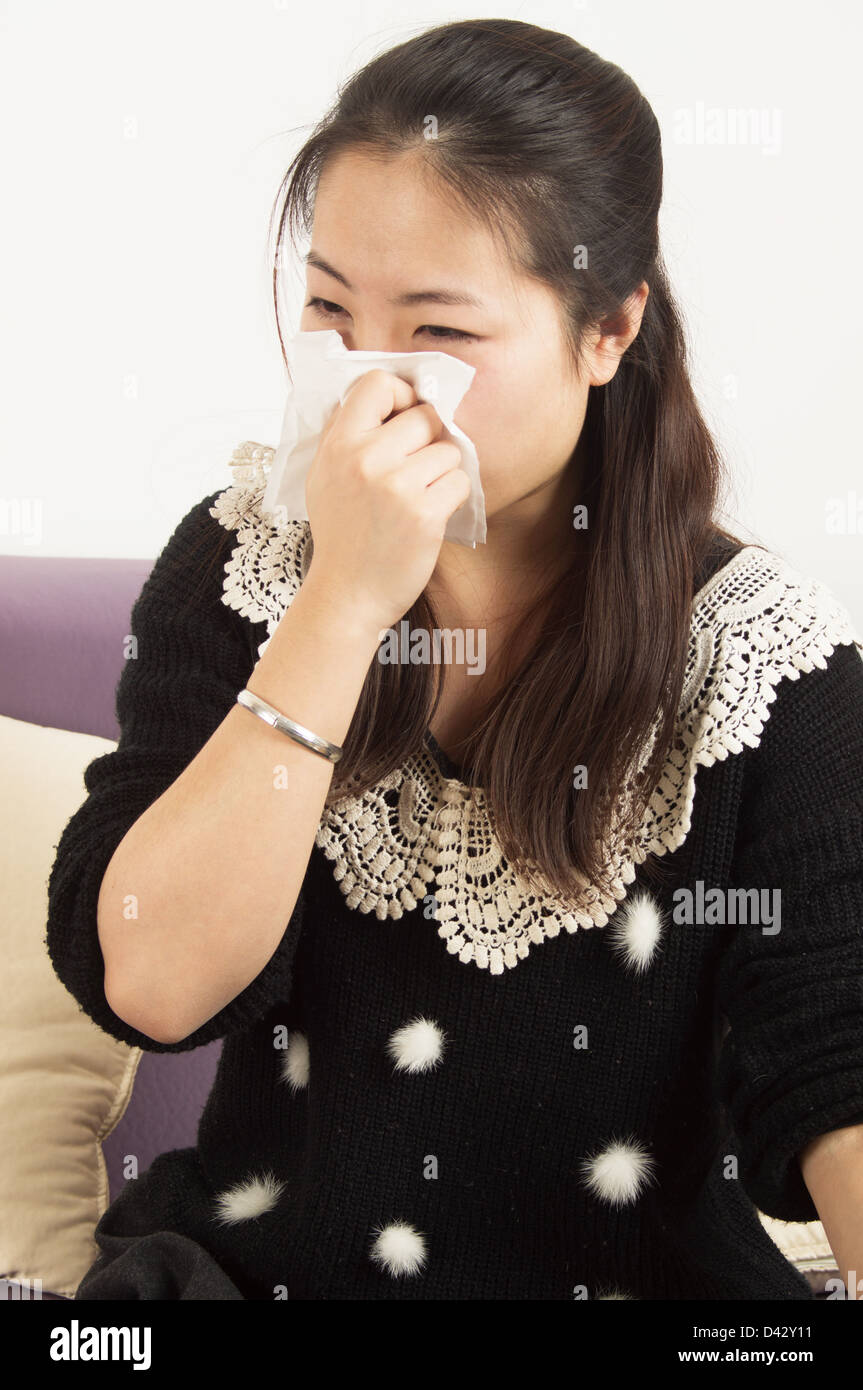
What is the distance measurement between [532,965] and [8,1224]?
0.54 m

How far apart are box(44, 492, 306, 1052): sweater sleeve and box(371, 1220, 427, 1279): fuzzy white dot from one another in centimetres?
20

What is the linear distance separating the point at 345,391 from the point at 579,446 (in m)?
0.27

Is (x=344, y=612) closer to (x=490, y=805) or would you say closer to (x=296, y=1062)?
(x=490, y=805)

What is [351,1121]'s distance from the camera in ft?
3.10

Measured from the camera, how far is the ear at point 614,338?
0.94 metres

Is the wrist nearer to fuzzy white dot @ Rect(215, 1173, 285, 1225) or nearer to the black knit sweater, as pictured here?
the black knit sweater

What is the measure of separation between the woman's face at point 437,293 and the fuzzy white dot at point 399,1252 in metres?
0.56

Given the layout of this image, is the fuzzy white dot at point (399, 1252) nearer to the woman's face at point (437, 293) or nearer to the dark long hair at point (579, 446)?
the dark long hair at point (579, 446)

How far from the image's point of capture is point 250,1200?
99cm

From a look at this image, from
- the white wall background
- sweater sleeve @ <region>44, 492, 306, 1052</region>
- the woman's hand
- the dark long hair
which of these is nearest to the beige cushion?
sweater sleeve @ <region>44, 492, 306, 1052</region>

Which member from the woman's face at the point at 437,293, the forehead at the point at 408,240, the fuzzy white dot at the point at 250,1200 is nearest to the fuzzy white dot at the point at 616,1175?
the fuzzy white dot at the point at 250,1200

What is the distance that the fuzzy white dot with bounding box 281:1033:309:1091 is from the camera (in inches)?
39.2
